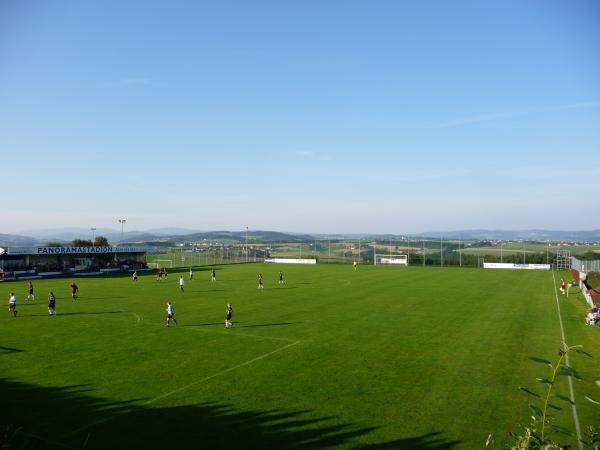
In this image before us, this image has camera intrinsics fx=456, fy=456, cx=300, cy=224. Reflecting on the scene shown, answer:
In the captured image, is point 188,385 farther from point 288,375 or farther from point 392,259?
point 392,259

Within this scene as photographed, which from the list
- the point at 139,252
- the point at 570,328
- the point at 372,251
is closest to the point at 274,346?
the point at 570,328

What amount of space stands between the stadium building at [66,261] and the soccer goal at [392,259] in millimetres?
44731

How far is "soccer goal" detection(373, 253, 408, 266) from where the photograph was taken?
291 feet

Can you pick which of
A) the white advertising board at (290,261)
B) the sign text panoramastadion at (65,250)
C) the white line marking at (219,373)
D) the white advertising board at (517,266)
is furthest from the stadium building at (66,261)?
the white advertising board at (517,266)

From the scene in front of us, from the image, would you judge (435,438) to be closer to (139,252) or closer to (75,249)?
(75,249)

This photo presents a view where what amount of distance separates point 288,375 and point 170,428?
5508 millimetres

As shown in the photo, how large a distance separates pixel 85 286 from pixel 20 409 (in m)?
38.4

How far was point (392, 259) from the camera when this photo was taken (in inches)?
3565

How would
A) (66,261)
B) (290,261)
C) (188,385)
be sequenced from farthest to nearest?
1. (290,261)
2. (66,261)
3. (188,385)

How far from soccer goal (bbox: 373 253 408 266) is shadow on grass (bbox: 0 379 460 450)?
77526 millimetres

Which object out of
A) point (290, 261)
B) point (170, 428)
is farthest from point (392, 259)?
point (170, 428)

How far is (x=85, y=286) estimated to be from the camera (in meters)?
49.2

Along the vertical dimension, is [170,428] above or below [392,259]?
below

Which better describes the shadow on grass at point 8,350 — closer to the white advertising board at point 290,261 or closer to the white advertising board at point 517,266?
the white advertising board at point 517,266
